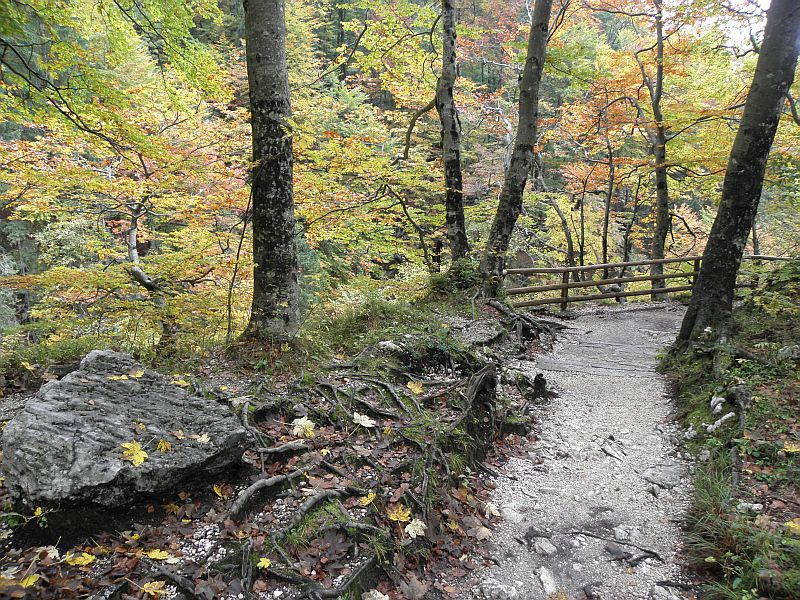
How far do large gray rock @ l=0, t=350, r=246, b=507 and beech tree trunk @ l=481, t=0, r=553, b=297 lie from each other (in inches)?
260

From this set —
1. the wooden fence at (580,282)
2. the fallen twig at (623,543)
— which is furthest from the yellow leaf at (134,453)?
the wooden fence at (580,282)

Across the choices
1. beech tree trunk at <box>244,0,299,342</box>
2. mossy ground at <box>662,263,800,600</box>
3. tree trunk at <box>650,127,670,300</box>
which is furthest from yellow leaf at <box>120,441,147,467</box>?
tree trunk at <box>650,127,670,300</box>

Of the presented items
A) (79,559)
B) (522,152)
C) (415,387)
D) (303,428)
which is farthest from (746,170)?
(79,559)

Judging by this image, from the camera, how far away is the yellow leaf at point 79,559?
220 cm

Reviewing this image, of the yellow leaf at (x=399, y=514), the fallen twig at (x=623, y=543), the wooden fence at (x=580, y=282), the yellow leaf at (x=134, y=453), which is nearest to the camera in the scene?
the yellow leaf at (x=134, y=453)

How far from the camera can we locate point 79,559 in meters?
2.22

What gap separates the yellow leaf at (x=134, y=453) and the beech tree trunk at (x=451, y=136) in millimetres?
7684

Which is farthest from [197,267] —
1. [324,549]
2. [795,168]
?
[795,168]

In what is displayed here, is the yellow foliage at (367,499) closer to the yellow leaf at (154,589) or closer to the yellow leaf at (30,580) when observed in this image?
the yellow leaf at (154,589)

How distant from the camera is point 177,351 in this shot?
510 cm

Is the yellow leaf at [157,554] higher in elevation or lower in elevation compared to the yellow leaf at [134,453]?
lower

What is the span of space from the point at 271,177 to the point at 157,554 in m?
3.58

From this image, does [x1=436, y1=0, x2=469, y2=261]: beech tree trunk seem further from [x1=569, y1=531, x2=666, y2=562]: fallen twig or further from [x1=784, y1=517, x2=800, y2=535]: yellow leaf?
[x1=784, y1=517, x2=800, y2=535]: yellow leaf

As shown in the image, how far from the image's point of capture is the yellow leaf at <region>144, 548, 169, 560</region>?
236 cm
